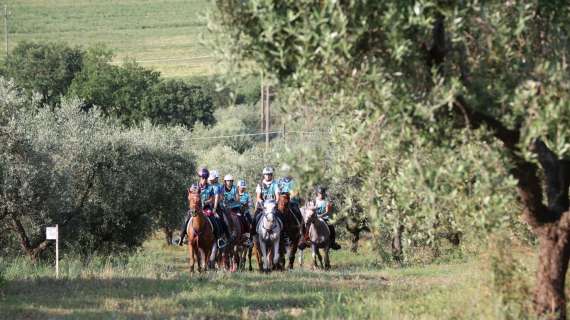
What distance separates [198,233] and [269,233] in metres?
2.13

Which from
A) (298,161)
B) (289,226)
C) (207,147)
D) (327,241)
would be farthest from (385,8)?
(207,147)

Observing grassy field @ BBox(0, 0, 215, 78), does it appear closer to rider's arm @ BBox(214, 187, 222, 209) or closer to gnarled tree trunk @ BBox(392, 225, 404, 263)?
gnarled tree trunk @ BBox(392, 225, 404, 263)

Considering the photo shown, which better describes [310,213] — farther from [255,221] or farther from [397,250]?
[397,250]

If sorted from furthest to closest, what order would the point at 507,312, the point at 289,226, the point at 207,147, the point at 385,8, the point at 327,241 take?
the point at 207,147, the point at 327,241, the point at 289,226, the point at 507,312, the point at 385,8

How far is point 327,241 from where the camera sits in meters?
29.8

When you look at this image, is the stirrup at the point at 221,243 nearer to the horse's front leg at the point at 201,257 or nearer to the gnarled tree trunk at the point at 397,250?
the horse's front leg at the point at 201,257

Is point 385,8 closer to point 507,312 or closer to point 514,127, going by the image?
point 514,127

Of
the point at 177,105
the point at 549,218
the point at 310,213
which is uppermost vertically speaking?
the point at 177,105

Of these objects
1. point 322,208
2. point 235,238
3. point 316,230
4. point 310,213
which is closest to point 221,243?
point 235,238

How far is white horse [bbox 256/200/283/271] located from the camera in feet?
80.5

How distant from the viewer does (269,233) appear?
24984mm

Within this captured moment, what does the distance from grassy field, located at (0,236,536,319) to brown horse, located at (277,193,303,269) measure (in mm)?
3684

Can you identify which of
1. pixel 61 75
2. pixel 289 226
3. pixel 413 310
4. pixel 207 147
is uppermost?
pixel 61 75

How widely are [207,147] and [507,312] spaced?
64.0 meters
